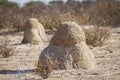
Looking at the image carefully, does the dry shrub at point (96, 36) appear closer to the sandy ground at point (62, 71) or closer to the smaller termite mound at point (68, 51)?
the sandy ground at point (62, 71)

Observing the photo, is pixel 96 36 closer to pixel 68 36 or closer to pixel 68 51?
pixel 68 36

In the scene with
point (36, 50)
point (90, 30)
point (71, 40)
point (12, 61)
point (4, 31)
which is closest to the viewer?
point (71, 40)

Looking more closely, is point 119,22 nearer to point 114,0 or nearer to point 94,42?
point 114,0

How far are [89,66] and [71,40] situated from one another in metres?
0.69

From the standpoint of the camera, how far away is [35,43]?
50.3ft

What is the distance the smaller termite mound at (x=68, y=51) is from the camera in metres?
9.61

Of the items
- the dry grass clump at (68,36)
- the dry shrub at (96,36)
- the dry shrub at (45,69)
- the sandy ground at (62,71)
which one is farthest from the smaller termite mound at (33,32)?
the dry shrub at (45,69)

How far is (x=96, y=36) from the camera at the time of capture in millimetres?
14461

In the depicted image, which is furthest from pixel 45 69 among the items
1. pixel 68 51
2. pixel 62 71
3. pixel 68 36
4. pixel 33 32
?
pixel 33 32

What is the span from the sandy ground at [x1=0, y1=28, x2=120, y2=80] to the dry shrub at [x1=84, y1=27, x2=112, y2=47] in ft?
0.92

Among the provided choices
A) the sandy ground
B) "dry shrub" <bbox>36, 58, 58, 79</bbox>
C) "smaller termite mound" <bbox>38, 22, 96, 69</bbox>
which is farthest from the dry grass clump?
"dry shrub" <bbox>36, 58, 58, 79</bbox>

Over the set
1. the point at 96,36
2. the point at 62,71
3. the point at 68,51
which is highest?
the point at 68,51

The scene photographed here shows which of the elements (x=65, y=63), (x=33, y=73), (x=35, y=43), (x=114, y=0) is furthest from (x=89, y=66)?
(x=114, y=0)

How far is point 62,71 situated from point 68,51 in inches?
18.9
